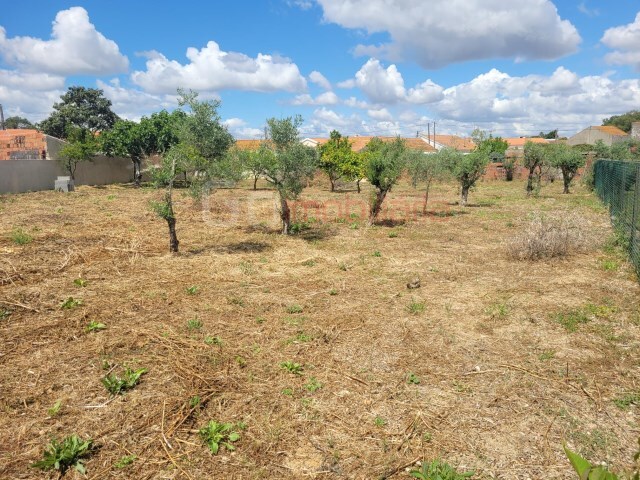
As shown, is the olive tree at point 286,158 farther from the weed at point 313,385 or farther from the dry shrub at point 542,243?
the weed at point 313,385

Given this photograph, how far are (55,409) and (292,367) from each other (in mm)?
2423

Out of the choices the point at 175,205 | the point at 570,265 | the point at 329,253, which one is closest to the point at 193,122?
the point at 175,205

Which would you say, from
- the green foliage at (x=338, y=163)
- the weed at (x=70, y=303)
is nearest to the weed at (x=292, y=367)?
the weed at (x=70, y=303)

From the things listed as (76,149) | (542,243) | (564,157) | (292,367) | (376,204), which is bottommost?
(292,367)

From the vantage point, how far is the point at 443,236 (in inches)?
527

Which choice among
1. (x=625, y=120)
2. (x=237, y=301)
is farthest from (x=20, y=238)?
(x=625, y=120)

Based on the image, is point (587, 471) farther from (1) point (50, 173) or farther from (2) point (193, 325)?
(1) point (50, 173)

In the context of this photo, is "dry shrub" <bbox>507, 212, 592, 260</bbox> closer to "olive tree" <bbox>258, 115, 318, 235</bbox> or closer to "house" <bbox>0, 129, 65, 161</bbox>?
"olive tree" <bbox>258, 115, 318, 235</bbox>

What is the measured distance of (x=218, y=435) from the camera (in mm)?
3834

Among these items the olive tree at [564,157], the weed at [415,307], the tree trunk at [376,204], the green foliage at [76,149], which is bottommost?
the weed at [415,307]

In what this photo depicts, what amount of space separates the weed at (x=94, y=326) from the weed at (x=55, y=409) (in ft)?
5.65

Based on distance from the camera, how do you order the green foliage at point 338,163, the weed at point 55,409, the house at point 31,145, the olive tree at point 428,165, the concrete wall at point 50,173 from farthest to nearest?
1. the house at point 31,145
2. the green foliage at point 338,163
3. the concrete wall at point 50,173
4. the olive tree at point 428,165
5. the weed at point 55,409

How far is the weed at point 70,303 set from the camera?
6.67 m

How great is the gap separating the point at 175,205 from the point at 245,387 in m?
15.3
